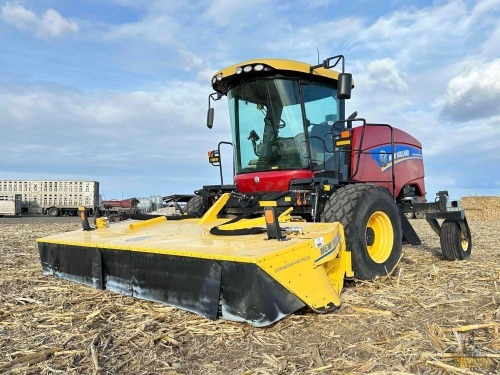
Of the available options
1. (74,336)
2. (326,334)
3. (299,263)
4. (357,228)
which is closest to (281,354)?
(326,334)

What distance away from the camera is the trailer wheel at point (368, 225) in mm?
4379

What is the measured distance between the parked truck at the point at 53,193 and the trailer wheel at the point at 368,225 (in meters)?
32.3

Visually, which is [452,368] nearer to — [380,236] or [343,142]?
[380,236]

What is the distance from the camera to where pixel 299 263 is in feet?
10.8

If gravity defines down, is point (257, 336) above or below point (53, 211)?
below

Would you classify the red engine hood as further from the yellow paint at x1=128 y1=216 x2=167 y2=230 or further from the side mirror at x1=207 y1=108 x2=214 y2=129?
the yellow paint at x1=128 y1=216 x2=167 y2=230

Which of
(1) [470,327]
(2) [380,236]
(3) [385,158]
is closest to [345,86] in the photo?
(2) [380,236]

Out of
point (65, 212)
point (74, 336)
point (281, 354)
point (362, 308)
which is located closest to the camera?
point (281, 354)

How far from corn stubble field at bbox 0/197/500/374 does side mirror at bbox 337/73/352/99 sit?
2.02 m

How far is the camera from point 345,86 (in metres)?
4.87

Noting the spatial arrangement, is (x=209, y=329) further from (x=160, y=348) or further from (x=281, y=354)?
(x=281, y=354)

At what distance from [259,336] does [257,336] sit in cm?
1

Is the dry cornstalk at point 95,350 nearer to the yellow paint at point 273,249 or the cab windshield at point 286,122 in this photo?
the yellow paint at point 273,249

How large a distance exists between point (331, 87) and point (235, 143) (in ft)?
4.84
